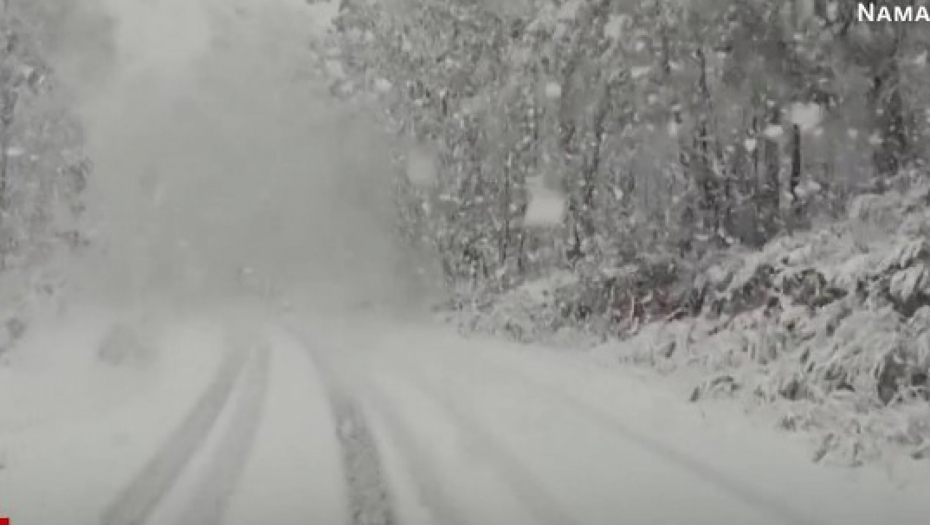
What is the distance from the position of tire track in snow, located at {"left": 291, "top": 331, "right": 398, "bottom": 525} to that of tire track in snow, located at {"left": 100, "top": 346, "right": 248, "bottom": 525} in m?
1.29

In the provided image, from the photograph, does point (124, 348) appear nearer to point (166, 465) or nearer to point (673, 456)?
point (166, 465)

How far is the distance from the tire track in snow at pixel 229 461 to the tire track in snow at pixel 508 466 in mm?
1910

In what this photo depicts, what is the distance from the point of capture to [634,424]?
959cm

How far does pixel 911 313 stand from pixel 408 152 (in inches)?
665

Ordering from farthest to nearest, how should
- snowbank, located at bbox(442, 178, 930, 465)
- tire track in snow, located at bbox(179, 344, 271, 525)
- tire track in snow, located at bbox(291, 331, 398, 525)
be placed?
snowbank, located at bbox(442, 178, 930, 465), tire track in snow, located at bbox(179, 344, 271, 525), tire track in snow, located at bbox(291, 331, 398, 525)

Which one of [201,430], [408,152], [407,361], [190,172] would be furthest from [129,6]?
[408,152]

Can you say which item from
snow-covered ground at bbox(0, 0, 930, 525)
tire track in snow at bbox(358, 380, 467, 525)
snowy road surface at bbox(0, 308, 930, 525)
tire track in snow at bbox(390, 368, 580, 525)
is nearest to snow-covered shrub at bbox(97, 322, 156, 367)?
snow-covered ground at bbox(0, 0, 930, 525)

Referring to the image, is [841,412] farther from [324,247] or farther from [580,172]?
[324,247]

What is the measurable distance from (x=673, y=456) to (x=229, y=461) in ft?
11.7

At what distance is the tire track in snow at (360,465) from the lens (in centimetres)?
631

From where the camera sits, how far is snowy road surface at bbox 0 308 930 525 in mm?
6207

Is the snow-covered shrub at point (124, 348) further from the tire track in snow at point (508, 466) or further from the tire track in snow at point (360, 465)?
the tire track in snow at point (508, 466)

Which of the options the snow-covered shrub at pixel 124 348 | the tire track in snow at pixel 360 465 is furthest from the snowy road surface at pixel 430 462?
the snow-covered shrub at pixel 124 348

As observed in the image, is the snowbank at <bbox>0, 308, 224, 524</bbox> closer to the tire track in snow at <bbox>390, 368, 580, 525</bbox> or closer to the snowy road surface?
the snowy road surface
